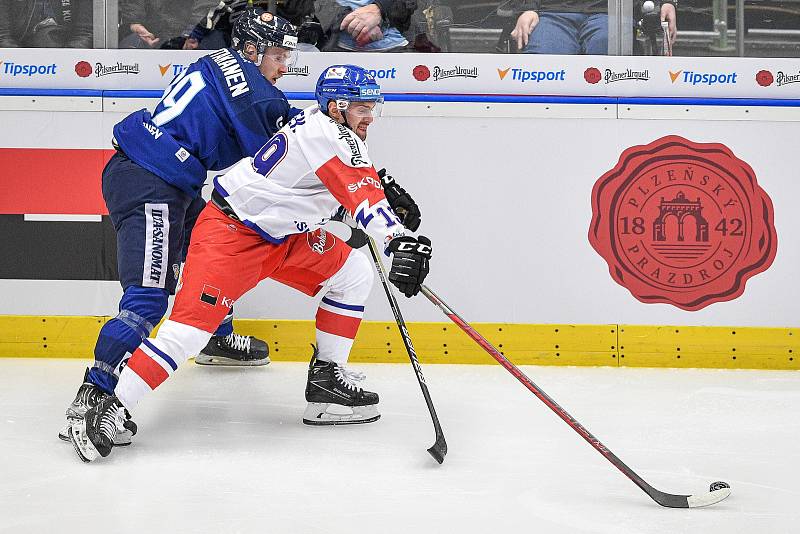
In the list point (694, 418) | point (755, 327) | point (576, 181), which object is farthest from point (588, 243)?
point (694, 418)

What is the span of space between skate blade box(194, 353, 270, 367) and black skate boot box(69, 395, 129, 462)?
1.29 metres

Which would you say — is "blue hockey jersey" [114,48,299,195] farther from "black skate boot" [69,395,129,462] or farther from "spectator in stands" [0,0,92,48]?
"spectator in stands" [0,0,92,48]

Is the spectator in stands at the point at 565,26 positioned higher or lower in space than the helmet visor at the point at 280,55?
higher

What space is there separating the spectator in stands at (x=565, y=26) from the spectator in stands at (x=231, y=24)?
0.86m

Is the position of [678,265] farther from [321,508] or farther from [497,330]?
[321,508]

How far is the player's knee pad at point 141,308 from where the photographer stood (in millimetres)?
2920

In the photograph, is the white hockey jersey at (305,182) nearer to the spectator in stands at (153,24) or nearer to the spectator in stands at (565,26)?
the spectator in stands at (153,24)

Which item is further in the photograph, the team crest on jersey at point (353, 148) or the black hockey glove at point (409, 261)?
the team crest on jersey at point (353, 148)

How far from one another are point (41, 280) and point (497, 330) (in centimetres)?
194

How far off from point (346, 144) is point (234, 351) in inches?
58.1

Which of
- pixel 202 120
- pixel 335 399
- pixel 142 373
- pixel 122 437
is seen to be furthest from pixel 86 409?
pixel 202 120

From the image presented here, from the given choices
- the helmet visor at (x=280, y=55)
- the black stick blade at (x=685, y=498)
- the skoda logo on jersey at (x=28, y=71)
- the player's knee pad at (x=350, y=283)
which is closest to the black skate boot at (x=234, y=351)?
the player's knee pad at (x=350, y=283)

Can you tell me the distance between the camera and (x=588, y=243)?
13.4 ft

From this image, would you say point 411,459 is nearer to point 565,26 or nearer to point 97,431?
point 97,431
